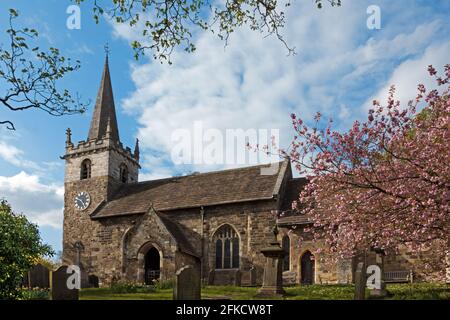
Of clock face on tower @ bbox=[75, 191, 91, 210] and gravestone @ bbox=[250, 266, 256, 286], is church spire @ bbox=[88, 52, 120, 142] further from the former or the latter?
gravestone @ bbox=[250, 266, 256, 286]

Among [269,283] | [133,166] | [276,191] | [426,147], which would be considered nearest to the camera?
[426,147]

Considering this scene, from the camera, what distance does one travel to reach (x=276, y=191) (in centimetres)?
2762

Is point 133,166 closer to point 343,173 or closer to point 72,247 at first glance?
point 72,247

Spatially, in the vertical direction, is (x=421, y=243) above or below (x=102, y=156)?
below

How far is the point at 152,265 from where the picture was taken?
2872 cm

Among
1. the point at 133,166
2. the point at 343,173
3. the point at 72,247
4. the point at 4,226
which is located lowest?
the point at 72,247

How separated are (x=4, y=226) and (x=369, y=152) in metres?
11.4

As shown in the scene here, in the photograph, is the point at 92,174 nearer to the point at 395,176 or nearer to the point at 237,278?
the point at 237,278

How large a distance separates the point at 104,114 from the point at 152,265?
16.0m

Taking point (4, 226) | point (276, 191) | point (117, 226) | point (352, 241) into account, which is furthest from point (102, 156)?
point (352, 241)

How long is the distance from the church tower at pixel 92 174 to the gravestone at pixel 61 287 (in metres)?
22.7

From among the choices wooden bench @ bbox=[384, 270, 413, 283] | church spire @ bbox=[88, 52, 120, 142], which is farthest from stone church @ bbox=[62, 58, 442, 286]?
wooden bench @ bbox=[384, 270, 413, 283]

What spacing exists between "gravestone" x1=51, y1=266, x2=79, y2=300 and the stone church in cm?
1456

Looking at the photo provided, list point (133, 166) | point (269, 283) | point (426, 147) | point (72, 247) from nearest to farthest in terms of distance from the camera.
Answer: point (426, 147)
point (269, 283)
point (72, 247)
point (133, 166)
